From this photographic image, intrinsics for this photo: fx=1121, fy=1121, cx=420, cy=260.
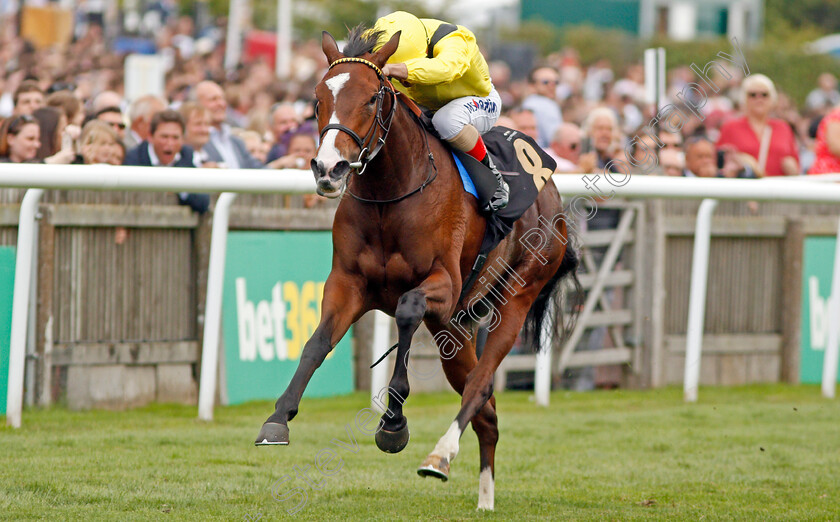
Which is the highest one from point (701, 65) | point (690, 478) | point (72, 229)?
point (701, 65)

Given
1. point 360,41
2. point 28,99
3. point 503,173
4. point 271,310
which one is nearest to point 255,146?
point 28,99

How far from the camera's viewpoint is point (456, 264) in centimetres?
454

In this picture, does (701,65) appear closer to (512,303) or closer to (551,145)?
(551,145)

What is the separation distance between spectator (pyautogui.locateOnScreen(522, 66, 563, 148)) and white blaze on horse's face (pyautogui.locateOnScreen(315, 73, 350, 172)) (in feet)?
16.6

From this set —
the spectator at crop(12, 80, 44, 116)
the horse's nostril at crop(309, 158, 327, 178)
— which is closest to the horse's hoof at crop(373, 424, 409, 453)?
the horse's nostril at crop(309, 158, 327, 178)

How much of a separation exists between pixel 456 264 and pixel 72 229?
2.82 m

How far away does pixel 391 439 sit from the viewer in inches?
169

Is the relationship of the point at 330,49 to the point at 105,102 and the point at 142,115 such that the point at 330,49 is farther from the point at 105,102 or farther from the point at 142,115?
the point at 142,115

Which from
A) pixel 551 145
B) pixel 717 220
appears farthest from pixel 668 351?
pixel 551 145

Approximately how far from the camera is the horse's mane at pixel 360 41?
4156 mm

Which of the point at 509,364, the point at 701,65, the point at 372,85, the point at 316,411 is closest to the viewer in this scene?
the point at 372,85

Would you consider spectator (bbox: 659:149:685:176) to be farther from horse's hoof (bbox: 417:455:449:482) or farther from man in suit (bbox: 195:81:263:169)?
horse's hoof (bbox: 417:455:449:482)

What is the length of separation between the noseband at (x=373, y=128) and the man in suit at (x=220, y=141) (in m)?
3.56

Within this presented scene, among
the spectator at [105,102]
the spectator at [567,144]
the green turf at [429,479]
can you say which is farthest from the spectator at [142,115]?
the spectator at [567,144]
